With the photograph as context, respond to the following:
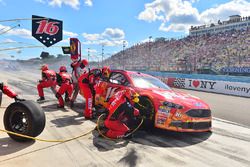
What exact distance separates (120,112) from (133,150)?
0.98m

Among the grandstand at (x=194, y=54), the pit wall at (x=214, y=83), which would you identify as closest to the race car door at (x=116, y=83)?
the pit wall at (x=214, y=83)

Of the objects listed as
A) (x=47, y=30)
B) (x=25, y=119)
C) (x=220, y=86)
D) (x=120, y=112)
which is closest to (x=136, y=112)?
(x=120, y=112)

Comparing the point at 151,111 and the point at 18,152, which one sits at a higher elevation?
the point at 151,111

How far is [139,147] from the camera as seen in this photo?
4.54 m

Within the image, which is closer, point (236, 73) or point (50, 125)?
point (50, 125)

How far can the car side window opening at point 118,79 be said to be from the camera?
21.6 ft

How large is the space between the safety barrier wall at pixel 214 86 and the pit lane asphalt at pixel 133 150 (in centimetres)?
1028

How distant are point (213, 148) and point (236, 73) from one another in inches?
813

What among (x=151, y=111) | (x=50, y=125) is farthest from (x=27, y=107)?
(x=151, y=111)

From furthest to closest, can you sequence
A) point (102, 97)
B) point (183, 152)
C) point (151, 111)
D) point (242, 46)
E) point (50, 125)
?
point (242, 46) → point (102, 97) → point (50, 125) → point (151, 111) → point (183, 152)

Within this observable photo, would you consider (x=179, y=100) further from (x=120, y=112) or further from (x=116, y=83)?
(x=116, y=83)

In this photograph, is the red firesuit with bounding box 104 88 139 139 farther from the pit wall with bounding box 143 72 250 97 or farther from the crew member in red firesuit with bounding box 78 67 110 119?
the pit wall with bounding box 143 72 250 97

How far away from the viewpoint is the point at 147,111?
18.1 ft

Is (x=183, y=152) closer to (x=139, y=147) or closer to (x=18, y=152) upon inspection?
(x=139, y=147)
